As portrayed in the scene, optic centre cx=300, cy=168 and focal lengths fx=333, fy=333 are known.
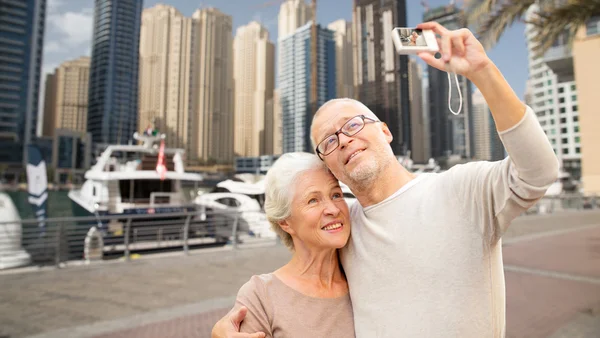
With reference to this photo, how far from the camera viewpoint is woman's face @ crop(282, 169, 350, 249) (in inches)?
50.0

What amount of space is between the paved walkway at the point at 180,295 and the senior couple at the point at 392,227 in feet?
8.38

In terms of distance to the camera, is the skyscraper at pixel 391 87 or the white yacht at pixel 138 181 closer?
the skyscraper at pixel 391 87

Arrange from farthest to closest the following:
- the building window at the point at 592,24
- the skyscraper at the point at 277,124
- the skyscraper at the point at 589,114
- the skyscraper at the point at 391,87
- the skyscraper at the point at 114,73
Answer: the skyscraper at the point at 114,73 → the skyscraper at the point at 277,124 → the skyscraper at the point at 589,114 → the building window at the point at 592,24 → the skyscraper at the point at 391,87

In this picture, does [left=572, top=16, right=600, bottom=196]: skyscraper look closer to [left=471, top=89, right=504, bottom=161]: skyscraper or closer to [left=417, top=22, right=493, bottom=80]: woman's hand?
A: [left=471, top=89, right=504, bottom=161]: skyscraper

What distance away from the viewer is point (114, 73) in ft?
244

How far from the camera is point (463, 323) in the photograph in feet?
3.38

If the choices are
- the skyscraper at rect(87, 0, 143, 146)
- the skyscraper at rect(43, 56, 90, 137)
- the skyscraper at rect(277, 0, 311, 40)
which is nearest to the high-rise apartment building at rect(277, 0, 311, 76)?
the skyscraper at rect(277, 0, 311, 40)

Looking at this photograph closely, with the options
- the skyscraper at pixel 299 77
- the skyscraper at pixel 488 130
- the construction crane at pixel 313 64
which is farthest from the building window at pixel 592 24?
the skyscraper at pixel 299 77

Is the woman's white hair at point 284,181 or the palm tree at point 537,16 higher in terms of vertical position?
the palm tree at point 537,16

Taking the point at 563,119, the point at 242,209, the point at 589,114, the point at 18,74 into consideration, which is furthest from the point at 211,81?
the point at 563,119

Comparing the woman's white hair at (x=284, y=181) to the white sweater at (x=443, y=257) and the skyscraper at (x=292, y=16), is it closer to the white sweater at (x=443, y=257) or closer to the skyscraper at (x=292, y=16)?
the white sweater at (x=443, y=257)

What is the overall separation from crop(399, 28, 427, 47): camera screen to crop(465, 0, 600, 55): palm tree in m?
4.10

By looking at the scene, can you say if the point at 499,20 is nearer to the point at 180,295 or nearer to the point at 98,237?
the point at 180,295

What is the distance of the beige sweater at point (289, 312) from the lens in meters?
1.18
